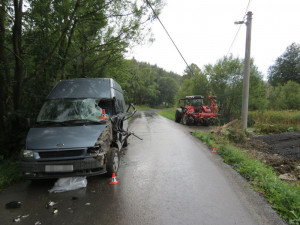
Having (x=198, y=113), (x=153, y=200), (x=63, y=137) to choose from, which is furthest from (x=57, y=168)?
(x=198, y=113)

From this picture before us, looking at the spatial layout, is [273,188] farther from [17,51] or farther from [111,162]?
[17,51]

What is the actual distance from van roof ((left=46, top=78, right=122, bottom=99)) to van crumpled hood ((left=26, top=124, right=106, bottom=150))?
1.34 m

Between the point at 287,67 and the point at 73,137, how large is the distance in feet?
202

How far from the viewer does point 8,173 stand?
175 inches

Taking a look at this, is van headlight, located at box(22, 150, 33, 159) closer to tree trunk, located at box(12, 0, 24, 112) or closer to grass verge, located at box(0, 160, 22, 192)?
grass verge, located at box(0, 160, 22, 192)

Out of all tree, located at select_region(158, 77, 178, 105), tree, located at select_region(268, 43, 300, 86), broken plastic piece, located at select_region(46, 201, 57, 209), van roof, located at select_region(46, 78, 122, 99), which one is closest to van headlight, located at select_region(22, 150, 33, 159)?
broken plastic piece, located at select_region(46, 201, 57, 209)

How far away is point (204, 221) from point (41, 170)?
9.72ft

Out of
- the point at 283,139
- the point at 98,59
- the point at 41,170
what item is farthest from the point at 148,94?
the point at 41,170

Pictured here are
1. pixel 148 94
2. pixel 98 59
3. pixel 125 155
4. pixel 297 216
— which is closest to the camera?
Answer: pixel 297 216

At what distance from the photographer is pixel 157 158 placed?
237 inches

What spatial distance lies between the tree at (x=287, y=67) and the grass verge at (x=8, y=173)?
59522 millimetres

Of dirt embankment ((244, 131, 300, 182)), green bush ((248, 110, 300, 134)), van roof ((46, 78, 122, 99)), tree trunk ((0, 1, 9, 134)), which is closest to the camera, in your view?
dirt embankment ((244, 131, 300, 182))

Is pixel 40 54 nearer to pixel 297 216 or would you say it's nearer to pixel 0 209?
pixel 0 209

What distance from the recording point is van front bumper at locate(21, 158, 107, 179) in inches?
143
